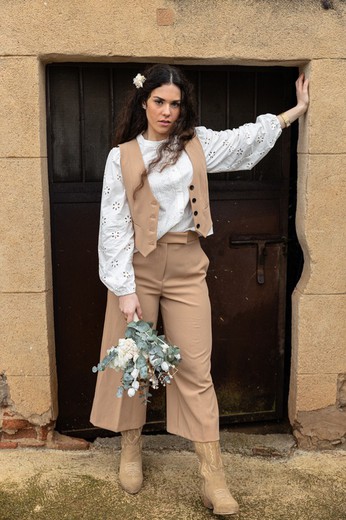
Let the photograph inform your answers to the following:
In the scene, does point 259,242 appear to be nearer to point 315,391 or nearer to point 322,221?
point 322,221

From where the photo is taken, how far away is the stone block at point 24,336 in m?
3.33

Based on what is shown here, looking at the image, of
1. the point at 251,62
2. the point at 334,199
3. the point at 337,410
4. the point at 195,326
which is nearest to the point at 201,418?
the point at 195,326

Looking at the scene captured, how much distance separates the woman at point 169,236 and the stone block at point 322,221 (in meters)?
0.36

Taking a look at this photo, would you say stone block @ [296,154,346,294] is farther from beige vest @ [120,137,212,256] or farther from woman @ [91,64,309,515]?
beige vest @ [120,137,212,256]

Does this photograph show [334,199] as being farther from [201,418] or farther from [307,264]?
[201,418]

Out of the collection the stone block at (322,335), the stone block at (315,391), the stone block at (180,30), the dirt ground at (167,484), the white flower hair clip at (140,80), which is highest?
the stone block at (180,30)

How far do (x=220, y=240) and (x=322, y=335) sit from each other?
0.80 m

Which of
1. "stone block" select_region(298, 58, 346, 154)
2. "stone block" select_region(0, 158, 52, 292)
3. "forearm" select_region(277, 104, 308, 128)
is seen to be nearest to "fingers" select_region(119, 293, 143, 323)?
"stone block" select_region(0, 158, 52, 292)

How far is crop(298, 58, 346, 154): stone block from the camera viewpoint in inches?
127

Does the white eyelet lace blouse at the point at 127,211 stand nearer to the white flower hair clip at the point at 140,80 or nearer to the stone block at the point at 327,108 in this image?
the white flower hair clip at the point at 140,80

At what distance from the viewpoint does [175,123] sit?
114 inches

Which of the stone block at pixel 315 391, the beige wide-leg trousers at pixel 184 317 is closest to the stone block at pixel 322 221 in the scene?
the stone block at pixel 315 391

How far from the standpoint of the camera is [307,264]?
3465 millimetres

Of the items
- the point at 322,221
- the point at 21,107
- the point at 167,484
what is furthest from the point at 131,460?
the point at 21,107
